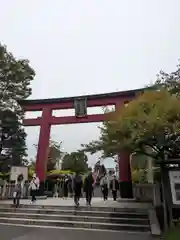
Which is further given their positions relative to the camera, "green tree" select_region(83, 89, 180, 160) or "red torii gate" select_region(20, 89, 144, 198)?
"red torii gate" select_region(20, 89, 144, 198)

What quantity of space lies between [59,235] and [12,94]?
1369 centimetres

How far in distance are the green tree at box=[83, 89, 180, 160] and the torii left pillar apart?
7987mm

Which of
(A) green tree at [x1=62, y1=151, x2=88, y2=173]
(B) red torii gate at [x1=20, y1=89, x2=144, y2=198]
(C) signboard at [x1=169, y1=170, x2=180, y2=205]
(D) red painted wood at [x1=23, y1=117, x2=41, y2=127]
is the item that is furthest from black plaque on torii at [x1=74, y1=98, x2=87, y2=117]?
(A) green tree at [x1=62, y1=151, x2=88, y2=173]

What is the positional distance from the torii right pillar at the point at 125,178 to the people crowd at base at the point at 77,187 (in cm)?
77

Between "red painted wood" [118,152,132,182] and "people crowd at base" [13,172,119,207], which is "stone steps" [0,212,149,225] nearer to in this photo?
"people crowd at base" [13,172,119,207]

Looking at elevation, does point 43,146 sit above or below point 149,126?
above

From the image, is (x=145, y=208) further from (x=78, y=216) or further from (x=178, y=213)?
(x=78, y=216)

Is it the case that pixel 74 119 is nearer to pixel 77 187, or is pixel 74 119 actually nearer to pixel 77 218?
pixel 77 187

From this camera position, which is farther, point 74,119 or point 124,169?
point 74,119

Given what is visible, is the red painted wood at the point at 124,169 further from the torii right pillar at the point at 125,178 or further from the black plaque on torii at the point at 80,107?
the black plaque on torii at the point at 80,107

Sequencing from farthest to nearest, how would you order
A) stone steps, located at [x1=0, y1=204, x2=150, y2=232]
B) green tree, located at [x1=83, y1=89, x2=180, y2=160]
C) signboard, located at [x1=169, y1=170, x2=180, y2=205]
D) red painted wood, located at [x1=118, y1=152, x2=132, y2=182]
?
red painted wood, located at [x1=118, y1=152, x2=132, y2=182] → stone steps, located at [x1=0, y1=204, x2=150, y2=232] → green tree, located at [x1=83, y1=89, x2=180, y2=160] → signboard, located at [x1=169, y1=170, x2=180, y2=205]

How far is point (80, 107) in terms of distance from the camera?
1853 centimetres

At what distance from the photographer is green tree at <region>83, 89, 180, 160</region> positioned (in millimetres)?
9781

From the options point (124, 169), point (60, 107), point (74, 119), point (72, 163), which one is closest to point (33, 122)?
point (60, 107)
